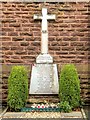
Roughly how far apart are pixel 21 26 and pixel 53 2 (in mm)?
1047

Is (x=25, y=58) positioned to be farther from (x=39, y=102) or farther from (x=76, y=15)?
(x=76, y=15)

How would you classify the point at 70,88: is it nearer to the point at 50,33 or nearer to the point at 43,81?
the point at 43,81

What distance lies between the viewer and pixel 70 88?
7516 millimetres

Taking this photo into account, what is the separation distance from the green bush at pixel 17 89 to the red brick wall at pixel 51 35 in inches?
33.5

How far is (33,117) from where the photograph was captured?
6.85 meters

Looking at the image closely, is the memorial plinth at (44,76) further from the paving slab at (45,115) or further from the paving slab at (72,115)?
the paving slab at (72,115)

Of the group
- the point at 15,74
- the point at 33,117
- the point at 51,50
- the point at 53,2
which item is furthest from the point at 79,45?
the point at 33,117

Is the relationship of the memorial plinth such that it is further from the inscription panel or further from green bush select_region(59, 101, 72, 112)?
green bush select_region(59, 101, 72, 112)

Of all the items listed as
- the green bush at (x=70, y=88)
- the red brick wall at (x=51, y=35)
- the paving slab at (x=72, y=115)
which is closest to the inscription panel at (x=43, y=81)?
the red brick wall at (x=51, y=35)

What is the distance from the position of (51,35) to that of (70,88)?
1.65 m

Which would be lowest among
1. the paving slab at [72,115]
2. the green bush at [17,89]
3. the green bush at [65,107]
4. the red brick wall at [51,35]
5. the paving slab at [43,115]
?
the paving slab at [43,115]

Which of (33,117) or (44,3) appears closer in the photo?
(33,117)

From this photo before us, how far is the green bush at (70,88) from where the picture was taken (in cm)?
753

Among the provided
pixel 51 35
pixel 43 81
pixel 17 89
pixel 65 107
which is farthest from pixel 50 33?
pixel 65 107
